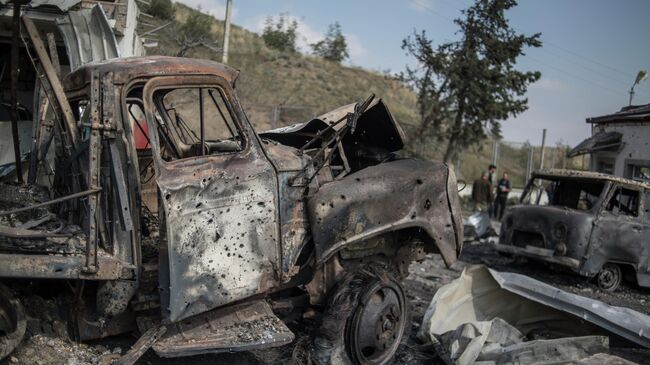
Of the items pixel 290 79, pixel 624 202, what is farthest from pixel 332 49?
pixel 624 202

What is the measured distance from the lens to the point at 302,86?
2928 cm

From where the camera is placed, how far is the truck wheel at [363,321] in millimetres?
4246

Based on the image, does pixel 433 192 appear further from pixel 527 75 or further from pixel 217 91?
pixel 527 75

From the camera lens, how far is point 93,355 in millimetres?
3590

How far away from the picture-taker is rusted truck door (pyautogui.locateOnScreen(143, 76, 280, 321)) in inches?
134

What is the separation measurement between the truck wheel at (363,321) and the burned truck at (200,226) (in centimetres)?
1

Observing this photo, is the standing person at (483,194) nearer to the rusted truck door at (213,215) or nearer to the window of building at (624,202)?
the window of building at (624,202)

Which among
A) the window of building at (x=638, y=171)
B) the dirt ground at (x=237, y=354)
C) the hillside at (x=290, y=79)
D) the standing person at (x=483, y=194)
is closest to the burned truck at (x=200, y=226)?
the dirt ground at (x=237, y=354)

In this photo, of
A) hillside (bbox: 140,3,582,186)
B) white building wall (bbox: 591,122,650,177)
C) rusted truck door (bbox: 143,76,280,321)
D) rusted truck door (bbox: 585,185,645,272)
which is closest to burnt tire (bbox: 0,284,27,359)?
rusted truck door (bbox: 143,76,280,321)

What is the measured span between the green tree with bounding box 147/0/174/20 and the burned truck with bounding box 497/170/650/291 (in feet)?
75.4

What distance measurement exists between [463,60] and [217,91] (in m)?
13.7

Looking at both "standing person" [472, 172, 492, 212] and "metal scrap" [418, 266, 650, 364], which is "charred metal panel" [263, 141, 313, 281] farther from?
"standing person" [472, 172, 492, 212]

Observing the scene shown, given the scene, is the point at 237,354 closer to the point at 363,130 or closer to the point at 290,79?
the point at 363,130

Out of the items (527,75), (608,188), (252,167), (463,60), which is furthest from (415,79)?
(252,167)
